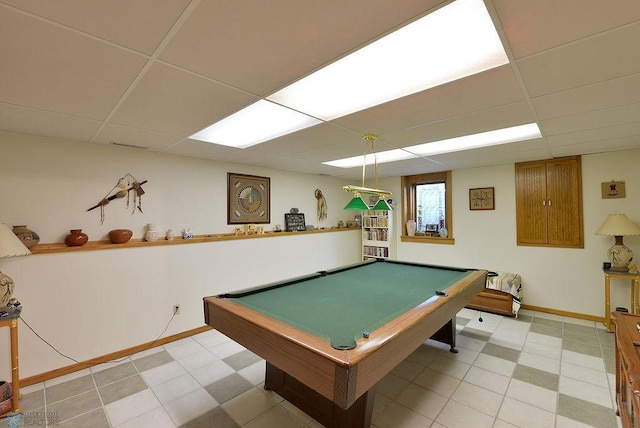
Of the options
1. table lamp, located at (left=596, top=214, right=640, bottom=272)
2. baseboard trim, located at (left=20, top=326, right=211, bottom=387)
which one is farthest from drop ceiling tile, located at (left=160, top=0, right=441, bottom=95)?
table lamp, located at (left=596, top=214, right=640, bottom=272)

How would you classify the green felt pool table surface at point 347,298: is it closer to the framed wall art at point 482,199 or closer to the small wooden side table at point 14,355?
the small wooden side table at point 14,355

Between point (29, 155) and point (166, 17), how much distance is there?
266 cm

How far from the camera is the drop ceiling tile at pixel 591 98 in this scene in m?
1.70

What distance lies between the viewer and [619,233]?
3.32 metres

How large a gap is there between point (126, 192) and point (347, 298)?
2.77 m

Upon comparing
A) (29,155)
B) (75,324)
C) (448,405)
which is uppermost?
(29,155)

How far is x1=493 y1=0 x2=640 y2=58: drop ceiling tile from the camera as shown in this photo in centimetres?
104

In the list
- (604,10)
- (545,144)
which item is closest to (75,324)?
(604,10)

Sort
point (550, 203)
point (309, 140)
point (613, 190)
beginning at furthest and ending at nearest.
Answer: point (550, 203) → point (613, 190) → point (309, 140)

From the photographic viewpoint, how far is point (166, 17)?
3.57ft

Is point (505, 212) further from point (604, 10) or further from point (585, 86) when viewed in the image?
point (604, 10)

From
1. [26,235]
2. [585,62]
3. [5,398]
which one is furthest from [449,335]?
[26,235]

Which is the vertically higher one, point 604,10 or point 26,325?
point 604,10

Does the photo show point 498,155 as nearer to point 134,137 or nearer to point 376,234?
point 376,234
